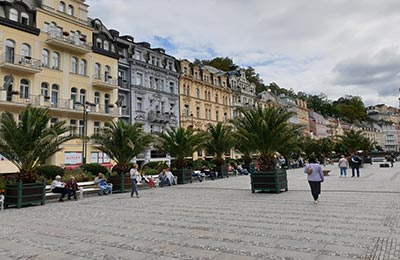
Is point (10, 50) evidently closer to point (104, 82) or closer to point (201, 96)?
point (104, 82)

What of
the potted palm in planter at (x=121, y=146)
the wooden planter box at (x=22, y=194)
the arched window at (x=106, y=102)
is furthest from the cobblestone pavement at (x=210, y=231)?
the arched window at (x=106, y=102)

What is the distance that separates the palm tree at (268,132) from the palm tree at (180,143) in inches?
282

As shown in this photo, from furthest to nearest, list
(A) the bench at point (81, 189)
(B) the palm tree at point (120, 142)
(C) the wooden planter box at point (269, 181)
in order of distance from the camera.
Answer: (B) the palm tree at point (120, 142), (A) the bench at point (81, 189), (C) the wooden planter box at point (269, 181)

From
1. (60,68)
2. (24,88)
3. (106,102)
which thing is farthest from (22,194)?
(106,102)

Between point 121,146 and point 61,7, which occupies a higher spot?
point 61,7

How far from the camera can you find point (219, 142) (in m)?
29.0

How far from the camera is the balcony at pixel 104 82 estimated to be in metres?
35.6

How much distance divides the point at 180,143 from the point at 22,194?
480 inches

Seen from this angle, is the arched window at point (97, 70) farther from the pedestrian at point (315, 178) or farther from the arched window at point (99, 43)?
the pedestrian at point (315, 178)

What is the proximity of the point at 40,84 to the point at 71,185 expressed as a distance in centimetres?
1805

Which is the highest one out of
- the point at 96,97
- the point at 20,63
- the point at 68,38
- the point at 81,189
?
the point at 68,38

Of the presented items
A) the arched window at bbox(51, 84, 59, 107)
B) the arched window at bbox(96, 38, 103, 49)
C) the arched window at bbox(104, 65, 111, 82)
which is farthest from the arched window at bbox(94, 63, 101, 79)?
the arched window at bbox(51, 84, 59, 107)

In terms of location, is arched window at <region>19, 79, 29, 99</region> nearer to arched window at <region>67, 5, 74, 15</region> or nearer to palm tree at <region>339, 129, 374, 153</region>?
arched window at <region>67, 5, 74, 15</region>

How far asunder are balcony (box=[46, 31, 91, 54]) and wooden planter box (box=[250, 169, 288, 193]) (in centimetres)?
2370
